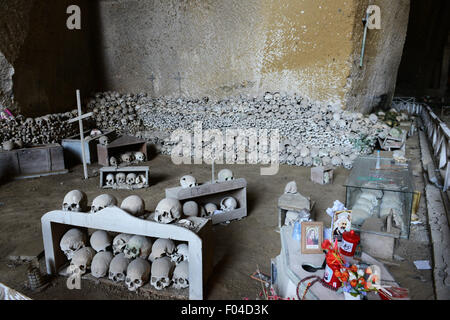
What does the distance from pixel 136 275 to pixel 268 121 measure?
6326 mm

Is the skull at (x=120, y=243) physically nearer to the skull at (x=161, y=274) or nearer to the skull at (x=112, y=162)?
the skull at (x=161, y=274)

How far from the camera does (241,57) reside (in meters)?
9.17

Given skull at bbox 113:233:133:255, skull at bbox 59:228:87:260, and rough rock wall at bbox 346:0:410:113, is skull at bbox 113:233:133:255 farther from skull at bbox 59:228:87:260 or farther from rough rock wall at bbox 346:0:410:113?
rough rock wall at bbox 346:0:410:113

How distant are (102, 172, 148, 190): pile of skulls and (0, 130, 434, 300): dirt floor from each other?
18 cm

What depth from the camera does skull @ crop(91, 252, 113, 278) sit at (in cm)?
331

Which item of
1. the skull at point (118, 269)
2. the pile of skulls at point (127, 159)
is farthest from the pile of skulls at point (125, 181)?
the skull at point (118, 269)

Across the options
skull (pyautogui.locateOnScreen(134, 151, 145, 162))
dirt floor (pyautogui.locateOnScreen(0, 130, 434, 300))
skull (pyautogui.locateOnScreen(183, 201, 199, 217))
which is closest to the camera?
dirt floor (pyautogui.locateOnScreen(0, 130, 434, 300))

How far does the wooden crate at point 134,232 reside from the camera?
2.97 meters

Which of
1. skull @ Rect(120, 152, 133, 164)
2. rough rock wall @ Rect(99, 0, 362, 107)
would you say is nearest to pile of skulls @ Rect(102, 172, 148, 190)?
skull @ Rect(120, 152, 133, 164)

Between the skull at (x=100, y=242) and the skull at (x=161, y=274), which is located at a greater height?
the skull at (x=100, y=242)

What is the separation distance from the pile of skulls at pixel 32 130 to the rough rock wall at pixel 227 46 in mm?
3246

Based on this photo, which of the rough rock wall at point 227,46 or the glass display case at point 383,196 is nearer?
the glass display case at point 383,196

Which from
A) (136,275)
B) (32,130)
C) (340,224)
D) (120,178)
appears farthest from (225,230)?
(32,130)

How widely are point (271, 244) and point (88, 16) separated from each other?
10329 millimetres
